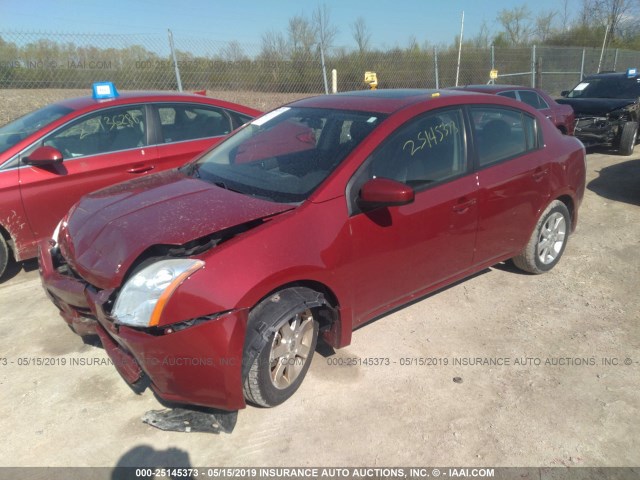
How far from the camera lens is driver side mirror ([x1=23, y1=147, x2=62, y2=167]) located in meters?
4.17

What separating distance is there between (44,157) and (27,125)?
82cm

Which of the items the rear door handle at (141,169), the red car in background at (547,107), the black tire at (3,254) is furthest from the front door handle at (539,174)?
the red car in background at (547,107)

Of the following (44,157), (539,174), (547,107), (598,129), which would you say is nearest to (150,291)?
(44,157)

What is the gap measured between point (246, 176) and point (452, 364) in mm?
1837

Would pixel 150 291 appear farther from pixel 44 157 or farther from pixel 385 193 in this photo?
pixel 44 157

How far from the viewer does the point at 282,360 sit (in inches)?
108

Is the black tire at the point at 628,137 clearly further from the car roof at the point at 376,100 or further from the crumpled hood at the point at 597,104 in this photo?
the car roof at the point at 376,100

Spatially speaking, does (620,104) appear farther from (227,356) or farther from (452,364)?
(227,356)

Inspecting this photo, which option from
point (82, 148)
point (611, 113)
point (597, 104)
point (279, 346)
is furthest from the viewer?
point (597, 104)

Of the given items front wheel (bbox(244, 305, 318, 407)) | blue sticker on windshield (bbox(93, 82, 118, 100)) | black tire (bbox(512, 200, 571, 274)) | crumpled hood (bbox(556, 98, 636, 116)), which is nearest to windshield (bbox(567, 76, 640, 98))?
crumpled hood (bbox(556, 98, 636, 116))

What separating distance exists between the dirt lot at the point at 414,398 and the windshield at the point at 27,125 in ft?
4.70

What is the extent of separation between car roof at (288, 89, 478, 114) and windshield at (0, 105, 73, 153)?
2.45 meters

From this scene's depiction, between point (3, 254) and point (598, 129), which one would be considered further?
point (598, 129)

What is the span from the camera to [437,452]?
8.15 ft
